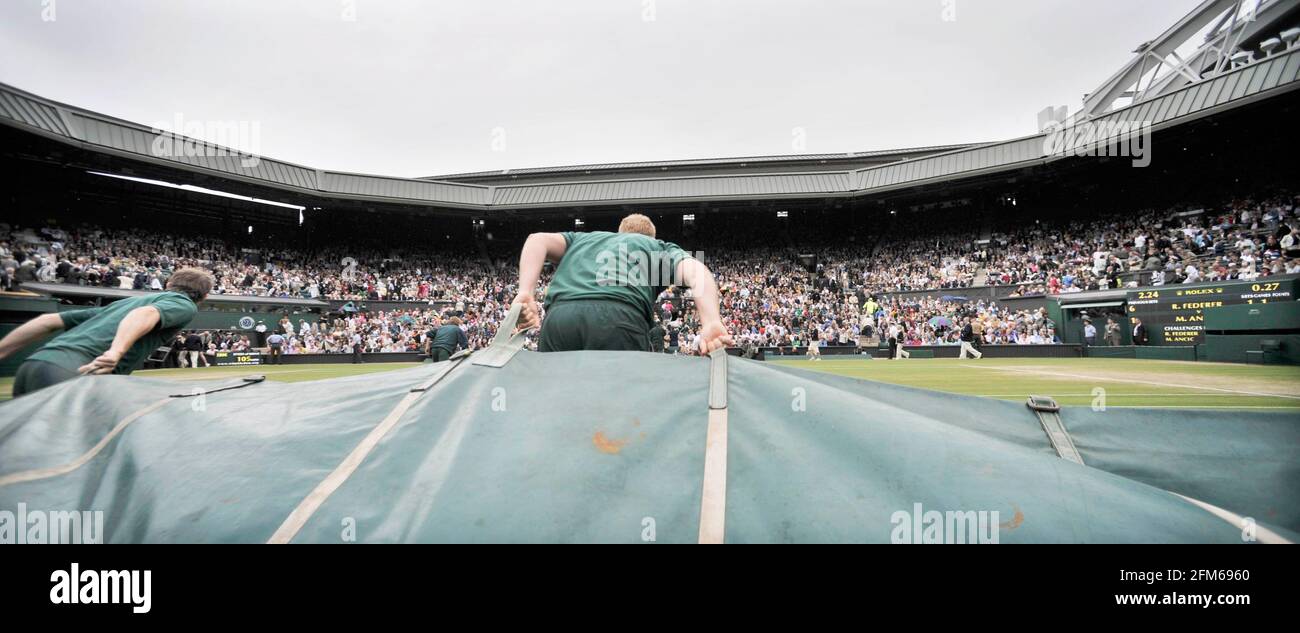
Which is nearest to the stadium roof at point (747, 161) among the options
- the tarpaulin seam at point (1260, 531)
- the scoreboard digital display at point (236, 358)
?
the scoreboard digital display at point (236, 358)

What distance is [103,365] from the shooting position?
8.99 feet

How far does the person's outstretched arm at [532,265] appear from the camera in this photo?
2.44 meters

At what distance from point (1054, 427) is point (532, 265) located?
236 centimetres

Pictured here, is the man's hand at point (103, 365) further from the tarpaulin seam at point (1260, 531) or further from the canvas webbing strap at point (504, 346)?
Answer: the tarpaulin seam at point (1260, 531)

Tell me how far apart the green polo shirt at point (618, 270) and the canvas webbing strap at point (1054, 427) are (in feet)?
5.32

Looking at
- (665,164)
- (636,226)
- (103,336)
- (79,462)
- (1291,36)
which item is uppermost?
(1291,36)

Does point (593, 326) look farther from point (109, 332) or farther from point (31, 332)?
point (31, 332)

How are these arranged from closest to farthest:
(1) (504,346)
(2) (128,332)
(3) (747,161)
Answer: (1) (504,346), (2) (128,332), (3) (747,161)

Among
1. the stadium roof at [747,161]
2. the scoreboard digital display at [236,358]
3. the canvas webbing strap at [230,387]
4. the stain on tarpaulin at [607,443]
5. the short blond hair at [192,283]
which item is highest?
the stadium roof at [747,161]

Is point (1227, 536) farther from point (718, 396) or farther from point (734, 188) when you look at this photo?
point (734, 188)

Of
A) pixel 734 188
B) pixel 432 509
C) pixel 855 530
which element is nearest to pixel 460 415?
pixel 432 509

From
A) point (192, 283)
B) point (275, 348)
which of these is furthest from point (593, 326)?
point (275, 348)

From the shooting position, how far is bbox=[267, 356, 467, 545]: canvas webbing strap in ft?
4.43
